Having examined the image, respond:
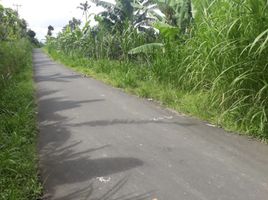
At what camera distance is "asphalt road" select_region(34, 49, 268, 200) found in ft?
13.0

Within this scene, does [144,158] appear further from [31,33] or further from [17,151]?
[31,33]

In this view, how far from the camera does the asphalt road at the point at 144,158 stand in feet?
13.0

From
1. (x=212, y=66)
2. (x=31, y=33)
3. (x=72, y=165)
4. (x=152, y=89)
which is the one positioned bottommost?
(x=72, y=165)

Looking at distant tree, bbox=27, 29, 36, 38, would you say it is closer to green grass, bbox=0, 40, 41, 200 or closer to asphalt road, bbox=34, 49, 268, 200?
green grass, bbox=0, 40, 41, 200

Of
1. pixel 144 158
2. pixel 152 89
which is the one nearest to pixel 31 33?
pixel 152 89

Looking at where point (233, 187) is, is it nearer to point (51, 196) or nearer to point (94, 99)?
point (51, 196)

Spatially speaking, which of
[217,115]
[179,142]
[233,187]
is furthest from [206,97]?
[233,187]

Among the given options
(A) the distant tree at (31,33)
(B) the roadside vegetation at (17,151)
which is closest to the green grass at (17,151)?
(B) the roadside vegetation at (17,151)

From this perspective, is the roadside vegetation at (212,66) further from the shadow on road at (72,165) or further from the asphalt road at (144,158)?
the shadow on road at (72,165)

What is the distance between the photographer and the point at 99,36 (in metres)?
17.8

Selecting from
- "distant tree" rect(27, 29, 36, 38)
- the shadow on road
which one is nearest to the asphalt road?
the shadow on road

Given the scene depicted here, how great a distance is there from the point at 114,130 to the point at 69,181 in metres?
2.17

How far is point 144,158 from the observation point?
4941 millimetres

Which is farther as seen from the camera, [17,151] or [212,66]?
[212,66]
